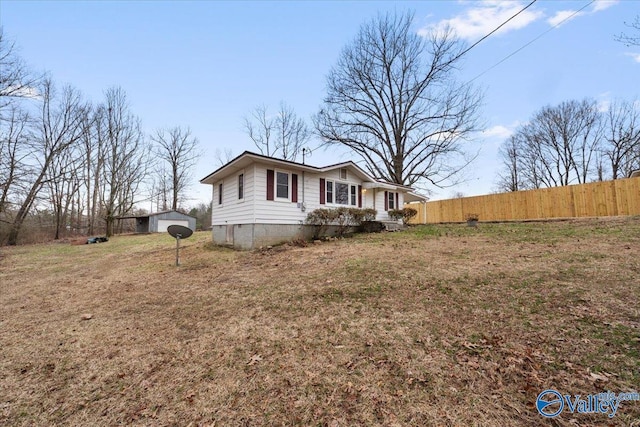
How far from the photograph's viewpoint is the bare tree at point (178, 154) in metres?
31.5

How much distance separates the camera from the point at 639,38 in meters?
6.04

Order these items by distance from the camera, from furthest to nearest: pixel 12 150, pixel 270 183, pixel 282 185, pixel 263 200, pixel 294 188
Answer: pixel 12 150 < pixel 294 188 < pixel 282 185 < pixel 270 183 < pixel 263 200

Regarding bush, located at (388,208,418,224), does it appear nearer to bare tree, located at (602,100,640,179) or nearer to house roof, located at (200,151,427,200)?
house roof, located at (200,151,427,200)

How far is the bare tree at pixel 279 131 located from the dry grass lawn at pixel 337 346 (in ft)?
77.0

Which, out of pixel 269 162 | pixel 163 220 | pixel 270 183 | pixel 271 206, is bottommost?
pixel 271 206

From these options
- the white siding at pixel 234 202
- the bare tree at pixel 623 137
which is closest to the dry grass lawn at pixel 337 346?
the white siding at pixel 234 202

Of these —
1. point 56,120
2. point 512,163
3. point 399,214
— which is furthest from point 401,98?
point 56,120

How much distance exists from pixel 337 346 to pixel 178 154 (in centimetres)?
3542

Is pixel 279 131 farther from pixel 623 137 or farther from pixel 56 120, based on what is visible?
pixel 623 137

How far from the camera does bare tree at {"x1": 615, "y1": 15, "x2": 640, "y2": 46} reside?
233 inches

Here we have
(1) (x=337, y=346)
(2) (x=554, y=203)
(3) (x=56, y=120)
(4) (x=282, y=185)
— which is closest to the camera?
(1) (x=337, y=346)
